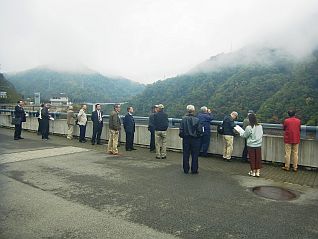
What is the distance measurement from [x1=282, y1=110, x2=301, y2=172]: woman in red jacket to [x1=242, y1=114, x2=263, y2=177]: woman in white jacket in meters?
0.95

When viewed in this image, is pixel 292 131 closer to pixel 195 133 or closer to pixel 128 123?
pixel 195 133

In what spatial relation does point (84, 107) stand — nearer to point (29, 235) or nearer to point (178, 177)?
point (178, 177)

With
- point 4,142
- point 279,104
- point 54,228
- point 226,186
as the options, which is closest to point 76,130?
point 4,142

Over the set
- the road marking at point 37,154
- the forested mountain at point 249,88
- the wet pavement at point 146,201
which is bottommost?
A: the wet pavement at point 146,201

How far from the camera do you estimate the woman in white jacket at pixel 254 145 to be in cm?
818

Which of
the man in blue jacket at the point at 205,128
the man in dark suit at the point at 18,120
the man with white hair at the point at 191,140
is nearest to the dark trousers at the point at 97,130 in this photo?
the man in dark suit at the point at 18,120

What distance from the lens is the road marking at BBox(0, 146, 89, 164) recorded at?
975cm

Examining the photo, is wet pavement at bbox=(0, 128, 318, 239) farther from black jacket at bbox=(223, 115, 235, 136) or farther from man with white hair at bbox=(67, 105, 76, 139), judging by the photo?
man with white hair at bbox=(67, 105, 76, 139)

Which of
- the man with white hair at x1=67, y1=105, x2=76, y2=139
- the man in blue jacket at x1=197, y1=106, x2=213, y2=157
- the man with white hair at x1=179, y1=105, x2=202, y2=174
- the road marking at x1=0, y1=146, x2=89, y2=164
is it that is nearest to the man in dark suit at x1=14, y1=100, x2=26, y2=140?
the man with white hair at x1=67, y1=105, x2=76, y2=139

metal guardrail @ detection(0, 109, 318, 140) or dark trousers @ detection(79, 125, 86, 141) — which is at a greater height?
metal guardrail @ detection(0, 109, 318, 140)

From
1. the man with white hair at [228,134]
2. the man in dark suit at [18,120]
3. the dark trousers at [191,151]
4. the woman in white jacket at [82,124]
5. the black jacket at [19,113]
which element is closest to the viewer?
the dark trousers at [191,151]

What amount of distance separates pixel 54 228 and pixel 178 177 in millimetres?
3768

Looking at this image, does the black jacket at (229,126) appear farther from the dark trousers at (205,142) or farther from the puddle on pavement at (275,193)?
the puddle on pavement at (275,193)

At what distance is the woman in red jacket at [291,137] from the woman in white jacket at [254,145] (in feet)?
3.11
